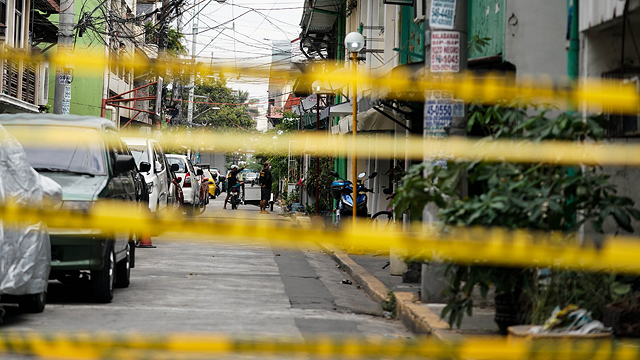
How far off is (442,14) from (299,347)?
195 inches

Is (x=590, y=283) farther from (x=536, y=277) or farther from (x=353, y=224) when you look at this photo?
(x=353, y=224)

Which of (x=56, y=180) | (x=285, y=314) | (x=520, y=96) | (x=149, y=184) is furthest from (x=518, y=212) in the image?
(x=149, y=184)

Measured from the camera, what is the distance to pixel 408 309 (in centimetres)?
802

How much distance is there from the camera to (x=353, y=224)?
14672 mm

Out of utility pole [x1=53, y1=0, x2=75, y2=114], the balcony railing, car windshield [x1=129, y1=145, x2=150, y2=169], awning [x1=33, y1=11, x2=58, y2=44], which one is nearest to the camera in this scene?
utility pole [x1=53, y1=0, x2=75, y2=114]

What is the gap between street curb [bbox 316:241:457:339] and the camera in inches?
275

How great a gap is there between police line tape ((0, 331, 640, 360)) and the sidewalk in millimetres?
185

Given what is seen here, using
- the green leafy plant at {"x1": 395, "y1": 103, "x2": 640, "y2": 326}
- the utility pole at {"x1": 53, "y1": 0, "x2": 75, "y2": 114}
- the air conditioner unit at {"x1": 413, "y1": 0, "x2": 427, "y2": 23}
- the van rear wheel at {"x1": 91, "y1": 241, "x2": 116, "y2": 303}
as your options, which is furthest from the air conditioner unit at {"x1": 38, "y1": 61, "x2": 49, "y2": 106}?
the green leafy plant at {"x1": 395, "y1": 103, "x2": 640, "y2": 326}

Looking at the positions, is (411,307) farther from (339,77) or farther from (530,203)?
(530,203)

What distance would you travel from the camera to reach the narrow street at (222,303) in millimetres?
7039

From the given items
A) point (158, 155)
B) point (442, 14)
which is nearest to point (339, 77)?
point (442, 14)

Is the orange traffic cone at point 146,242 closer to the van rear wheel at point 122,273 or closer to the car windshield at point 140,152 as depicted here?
the car windshield at point 140,152

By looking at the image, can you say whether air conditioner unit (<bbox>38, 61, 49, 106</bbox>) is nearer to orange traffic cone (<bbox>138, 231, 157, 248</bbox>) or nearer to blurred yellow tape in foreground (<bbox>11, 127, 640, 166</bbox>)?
orange traffic cone (<bbox>138, 231, 157, 248</bbox>)

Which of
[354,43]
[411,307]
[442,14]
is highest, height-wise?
[354,43]
